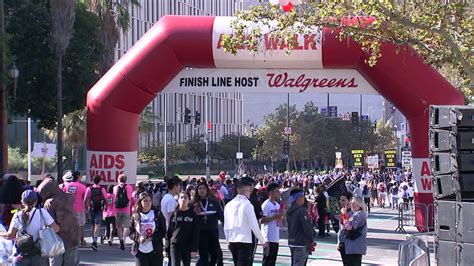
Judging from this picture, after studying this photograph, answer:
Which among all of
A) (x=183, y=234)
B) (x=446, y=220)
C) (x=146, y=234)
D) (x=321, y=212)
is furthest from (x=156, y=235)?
(x=321, y=212)

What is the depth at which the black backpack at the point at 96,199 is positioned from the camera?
1986 cm

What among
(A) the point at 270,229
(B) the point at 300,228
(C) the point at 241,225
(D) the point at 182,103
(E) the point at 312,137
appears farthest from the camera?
(E) the point at 312,137

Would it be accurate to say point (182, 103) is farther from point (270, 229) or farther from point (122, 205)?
point (270, 229)

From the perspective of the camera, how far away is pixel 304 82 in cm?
2128

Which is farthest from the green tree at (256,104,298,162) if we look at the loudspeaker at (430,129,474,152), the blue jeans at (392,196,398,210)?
the loudspeaker at (430,129,474,152)

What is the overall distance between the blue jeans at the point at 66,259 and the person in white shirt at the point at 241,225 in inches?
84.1

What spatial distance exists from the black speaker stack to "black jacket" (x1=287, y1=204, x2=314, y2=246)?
355cm

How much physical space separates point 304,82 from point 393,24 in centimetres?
535

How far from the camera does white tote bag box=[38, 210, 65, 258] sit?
10484 mm

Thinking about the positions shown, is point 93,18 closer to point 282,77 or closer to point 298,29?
point 282,77

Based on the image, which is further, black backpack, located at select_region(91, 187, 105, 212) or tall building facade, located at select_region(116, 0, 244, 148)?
tall building facade, located at select_region(116, 0, 244, 148)

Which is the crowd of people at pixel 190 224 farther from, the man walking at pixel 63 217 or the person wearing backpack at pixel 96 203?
the person wearing backpack at pixel 96 203

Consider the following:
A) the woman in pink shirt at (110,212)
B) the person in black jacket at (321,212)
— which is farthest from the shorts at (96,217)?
the person in black jacket at (321,212)

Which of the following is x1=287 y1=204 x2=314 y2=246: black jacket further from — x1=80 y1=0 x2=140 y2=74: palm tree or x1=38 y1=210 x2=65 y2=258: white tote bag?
x1=80 y1=0 x2=140 y2=74: palm tree
